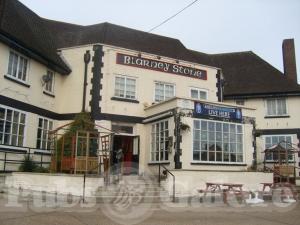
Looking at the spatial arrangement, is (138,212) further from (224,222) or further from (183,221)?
(224,222)

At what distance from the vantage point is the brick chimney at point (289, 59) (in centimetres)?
2634

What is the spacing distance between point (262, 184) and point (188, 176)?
3937 millimetres

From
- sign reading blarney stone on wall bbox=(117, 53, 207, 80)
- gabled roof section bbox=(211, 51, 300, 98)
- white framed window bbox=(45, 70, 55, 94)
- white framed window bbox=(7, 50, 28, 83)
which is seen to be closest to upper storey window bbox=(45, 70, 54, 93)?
white framed window bbox=(45, 70, 55, 94)

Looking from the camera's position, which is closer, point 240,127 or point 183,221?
point 183,221

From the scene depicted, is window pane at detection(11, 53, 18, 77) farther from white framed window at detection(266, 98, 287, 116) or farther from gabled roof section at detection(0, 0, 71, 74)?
white framed window at detection(266, 98, 287, 116)

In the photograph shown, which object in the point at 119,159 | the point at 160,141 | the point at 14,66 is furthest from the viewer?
the point at 119,159

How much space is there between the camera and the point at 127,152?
19.2 metres

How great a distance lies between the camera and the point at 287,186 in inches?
656

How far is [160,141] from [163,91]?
3.74 metres

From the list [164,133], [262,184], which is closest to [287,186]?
[262,184]

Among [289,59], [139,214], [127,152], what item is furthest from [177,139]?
[289,59]

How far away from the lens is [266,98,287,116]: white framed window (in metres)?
24.8

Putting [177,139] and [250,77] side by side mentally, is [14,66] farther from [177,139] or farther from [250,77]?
[250,77]

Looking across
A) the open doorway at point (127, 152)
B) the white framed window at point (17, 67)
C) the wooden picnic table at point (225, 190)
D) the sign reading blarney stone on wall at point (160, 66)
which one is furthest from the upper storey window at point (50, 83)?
the wooden picnic table at point (225, 190)
